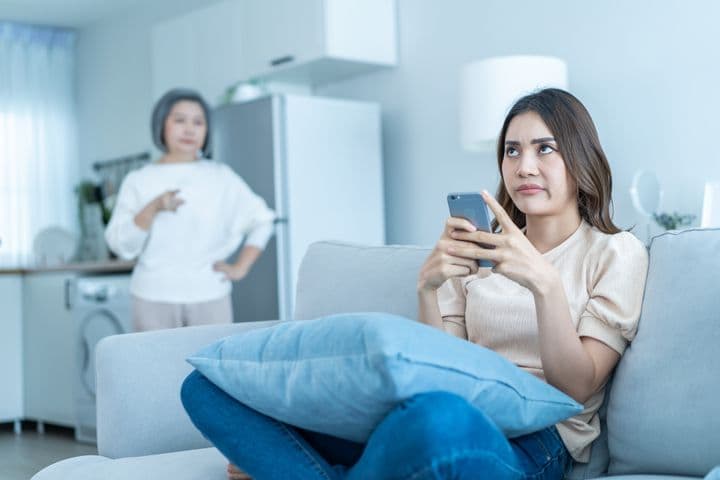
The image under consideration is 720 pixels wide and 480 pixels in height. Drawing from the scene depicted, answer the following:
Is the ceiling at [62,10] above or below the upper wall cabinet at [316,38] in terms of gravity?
above

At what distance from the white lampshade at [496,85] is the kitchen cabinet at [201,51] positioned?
5.56 ft

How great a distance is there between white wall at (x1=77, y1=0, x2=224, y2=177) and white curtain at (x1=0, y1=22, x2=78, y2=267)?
0.12 m

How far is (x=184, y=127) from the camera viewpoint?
3.30 m

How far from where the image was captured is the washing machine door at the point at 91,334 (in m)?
4.55

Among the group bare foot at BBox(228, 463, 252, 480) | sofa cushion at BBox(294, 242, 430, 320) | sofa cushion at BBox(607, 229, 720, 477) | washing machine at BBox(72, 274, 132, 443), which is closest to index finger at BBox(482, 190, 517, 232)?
sofa cushion at BBox(607, 229, 720, 477)

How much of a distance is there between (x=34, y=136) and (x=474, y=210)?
223 inches

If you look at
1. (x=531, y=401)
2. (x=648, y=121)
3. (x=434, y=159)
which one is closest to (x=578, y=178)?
(x=531, y=401)

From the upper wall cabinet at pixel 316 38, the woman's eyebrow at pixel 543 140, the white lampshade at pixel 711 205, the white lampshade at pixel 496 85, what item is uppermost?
the upper wall cabinet at pixel 316 38

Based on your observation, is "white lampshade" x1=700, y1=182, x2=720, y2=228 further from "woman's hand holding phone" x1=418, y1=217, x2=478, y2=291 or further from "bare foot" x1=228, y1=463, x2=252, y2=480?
A: "bare foot" x1=228, y1=463, x2=252, y2=480

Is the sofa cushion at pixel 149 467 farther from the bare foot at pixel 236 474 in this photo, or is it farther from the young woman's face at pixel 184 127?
the young woman's face at pixel 184 127

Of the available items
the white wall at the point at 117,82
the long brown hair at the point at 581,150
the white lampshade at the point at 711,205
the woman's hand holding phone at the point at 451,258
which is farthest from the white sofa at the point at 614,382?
the white wall at the point at 117,82

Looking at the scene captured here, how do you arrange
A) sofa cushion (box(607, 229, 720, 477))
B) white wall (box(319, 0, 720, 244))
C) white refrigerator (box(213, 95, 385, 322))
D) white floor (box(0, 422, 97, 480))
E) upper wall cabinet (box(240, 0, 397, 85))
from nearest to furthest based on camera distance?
sofa cushion (box(607, 229, 720, 477)), white wall (box(319, 0, 720, 244)), white floor (box(0, 422, 97, 480)), white refrigerator (box(213, 95, 385, 322)), upper wall cabinet (box(240, 0, 397, 85))

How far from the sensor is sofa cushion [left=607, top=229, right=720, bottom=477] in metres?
1.49

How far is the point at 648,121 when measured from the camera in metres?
3.59
